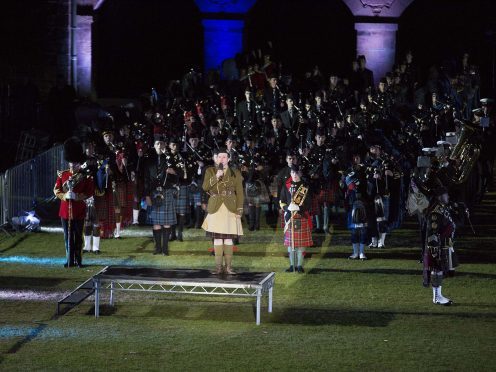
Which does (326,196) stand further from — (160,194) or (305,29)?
(305,29)

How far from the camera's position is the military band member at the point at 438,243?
513 inches

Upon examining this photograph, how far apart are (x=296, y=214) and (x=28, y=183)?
7656 millimetres

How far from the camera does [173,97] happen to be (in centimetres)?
2528

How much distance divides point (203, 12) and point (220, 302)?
1714 cm

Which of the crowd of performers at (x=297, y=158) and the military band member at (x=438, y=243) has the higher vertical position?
the crowd of performers at (x=297, y=158)

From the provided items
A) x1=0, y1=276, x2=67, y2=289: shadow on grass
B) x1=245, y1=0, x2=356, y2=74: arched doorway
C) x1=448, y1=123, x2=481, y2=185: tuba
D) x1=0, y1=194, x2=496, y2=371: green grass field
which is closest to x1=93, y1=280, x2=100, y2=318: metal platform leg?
x1=0, y1=194, x2=496, y2=371: green grass field

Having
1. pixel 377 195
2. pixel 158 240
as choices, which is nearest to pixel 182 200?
pixel 158 240

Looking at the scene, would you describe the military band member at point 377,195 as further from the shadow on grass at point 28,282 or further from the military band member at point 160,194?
the shadow on grass at point 28,282

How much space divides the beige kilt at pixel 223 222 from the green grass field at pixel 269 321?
0.89 m

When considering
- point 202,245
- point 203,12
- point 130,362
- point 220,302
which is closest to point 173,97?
point 203,12

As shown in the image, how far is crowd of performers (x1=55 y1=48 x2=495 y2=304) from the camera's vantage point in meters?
15.2

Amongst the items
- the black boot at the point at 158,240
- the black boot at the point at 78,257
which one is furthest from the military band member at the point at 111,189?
the black boot at the point at 78,257

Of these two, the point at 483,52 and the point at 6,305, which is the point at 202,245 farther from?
the point at 483,52

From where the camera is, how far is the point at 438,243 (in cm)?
1301
